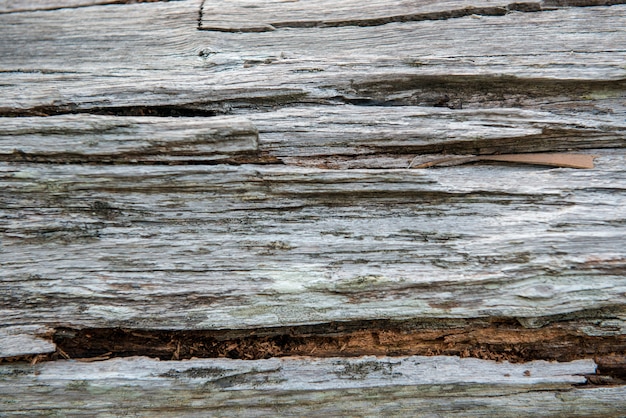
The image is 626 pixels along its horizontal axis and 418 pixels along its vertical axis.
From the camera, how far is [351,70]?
2.57 m

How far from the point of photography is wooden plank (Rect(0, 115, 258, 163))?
2316mm

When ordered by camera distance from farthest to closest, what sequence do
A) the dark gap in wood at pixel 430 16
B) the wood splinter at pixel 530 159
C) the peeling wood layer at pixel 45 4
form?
the peeling wood layer at pixel 45 4 → the dark gap in wood at pixel 430 16 → the wood splinter at pixel 530 159

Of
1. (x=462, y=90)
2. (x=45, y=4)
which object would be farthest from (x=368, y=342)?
(x=45, y=4)

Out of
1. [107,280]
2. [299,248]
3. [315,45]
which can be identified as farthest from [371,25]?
[107,280]

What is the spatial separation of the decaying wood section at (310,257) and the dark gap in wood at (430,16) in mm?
523

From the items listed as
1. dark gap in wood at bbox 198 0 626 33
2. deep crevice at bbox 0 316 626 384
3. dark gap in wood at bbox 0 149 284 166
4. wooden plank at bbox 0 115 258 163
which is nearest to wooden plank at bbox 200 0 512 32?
dark gap in wood at bbox 198 0 626 33

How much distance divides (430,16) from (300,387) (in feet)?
7.59

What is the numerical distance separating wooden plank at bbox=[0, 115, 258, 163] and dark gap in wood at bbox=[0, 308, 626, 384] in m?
0.91

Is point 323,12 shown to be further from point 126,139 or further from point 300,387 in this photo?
point 300,387

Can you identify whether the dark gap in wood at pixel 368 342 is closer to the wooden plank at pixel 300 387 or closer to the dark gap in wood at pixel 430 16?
the wooden plank at pixel 300 387

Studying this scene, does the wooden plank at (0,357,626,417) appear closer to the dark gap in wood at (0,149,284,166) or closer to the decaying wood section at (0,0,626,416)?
the decaying wood section at (0,0,626,416)

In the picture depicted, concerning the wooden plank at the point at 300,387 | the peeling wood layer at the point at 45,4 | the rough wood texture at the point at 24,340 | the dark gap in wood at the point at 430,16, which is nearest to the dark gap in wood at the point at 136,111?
the dark gap in wood at the point at 430,16

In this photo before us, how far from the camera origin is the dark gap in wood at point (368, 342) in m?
2.35

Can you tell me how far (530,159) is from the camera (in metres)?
2.45
